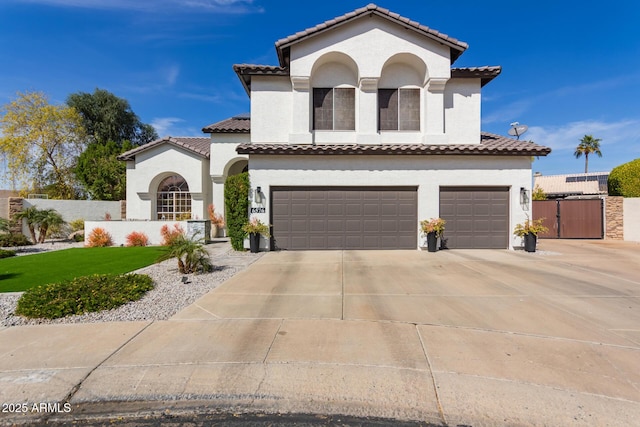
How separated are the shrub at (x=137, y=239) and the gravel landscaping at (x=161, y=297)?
5.68 meters

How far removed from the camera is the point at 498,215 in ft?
39.4

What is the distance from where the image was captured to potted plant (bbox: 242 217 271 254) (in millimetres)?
11304

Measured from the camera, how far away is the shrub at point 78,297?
16.5 ft

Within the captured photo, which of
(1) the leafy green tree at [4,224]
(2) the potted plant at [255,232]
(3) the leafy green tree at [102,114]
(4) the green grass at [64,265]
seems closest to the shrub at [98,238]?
(4) the green grass at [64,265]

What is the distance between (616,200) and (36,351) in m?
22.7

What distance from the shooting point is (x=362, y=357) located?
11.9 feet

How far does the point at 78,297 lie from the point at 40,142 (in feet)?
88.8

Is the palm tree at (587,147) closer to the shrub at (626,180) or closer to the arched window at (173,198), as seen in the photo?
the shrub at (626,180)

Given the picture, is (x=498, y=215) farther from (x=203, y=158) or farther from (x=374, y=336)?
(x=203, y=158)

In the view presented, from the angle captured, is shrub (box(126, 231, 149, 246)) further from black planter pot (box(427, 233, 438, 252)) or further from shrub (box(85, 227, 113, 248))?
black planter pot (box(427, 233, 438, 252))

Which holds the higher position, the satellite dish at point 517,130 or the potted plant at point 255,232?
the satellite dish at point 517,130

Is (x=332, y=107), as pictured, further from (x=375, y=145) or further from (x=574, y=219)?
(x=574, y=219)

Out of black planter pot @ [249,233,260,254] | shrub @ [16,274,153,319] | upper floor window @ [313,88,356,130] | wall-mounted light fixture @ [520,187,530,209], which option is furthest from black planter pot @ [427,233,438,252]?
shrub @ [16,274,153,319]

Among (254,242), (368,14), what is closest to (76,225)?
(254,242)
